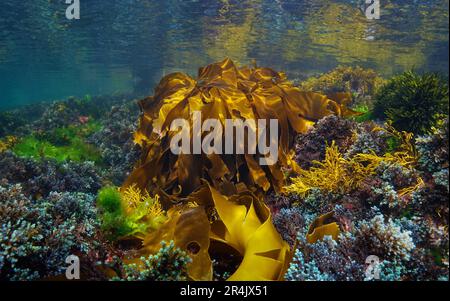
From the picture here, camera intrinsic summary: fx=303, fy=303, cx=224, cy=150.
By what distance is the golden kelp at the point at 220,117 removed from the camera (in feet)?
15.6

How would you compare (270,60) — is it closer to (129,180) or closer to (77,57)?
(77,57)

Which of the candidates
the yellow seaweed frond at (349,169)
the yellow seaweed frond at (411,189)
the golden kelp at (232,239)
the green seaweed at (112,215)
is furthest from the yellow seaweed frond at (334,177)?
the green seaweed at (112,215)

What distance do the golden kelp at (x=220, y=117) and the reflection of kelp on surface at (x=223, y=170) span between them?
2cm

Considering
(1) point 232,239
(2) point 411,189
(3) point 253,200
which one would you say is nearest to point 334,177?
(2) point 411,189

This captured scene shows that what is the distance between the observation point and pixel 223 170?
15.3 ft

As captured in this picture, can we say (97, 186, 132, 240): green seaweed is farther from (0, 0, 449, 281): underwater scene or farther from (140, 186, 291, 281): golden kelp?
(140, 186, 291, 281): golden kelp

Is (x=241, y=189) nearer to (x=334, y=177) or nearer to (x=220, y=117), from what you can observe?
(x=220, y=117)

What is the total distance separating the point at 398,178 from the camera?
139 inches

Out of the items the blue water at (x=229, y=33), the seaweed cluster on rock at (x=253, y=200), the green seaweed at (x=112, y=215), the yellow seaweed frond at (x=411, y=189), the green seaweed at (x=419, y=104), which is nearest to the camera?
the seaweed cluster on rock at (x=253, y=200)

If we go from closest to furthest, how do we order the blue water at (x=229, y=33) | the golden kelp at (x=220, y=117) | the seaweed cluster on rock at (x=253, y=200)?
the seaweed cluster on rock at (x=253, y=200), the golden kelp at (x=220, y=117), the blue water at (x=229, y=33)

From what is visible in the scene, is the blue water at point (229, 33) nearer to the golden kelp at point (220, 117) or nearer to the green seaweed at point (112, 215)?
the golden kelp at point (220, 117)

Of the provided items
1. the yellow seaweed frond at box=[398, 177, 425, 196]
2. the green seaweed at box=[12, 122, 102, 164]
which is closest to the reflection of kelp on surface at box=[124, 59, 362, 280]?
the yellow seaweed frond at box=[398, 177, 425, 196]

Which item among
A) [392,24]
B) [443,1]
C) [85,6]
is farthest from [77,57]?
[443,1]

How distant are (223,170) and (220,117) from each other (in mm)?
910
